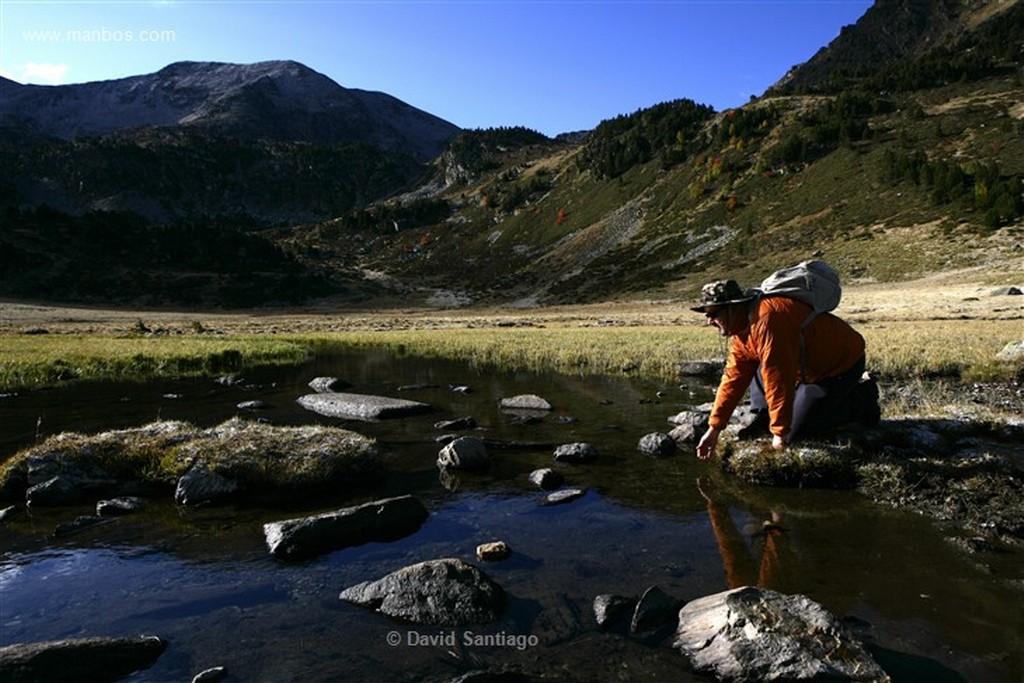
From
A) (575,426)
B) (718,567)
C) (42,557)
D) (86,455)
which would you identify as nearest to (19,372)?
(86,455)

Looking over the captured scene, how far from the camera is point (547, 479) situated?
10.7 m

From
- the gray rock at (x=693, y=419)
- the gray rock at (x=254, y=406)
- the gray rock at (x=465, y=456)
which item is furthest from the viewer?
the gray rock at (x=254, y=406)

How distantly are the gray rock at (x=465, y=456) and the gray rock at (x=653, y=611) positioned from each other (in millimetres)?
6025

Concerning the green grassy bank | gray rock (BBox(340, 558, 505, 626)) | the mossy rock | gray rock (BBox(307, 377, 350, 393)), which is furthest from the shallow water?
the green grassy bank

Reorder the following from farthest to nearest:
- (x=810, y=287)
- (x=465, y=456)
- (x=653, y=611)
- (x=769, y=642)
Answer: (x=465, y=456) < (x=810, y=287) < (x=653, y=611) < (x=769, y=642)

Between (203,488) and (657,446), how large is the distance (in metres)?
8.83

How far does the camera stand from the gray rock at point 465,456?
38.8 feet

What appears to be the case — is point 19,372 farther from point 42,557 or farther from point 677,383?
point 677,383

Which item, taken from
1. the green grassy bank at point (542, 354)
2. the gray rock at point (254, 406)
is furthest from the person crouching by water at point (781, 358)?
the gray rock at point (254, 406)

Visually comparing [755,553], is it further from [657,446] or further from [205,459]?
[205,459]

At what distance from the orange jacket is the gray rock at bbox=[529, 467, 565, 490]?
310 centimetres

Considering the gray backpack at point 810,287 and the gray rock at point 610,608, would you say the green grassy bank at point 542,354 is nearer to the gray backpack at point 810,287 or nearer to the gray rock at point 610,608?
the gray backpack at point 810,287

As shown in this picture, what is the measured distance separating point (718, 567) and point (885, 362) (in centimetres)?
1788

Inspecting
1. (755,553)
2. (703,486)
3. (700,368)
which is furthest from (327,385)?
(755,553)
